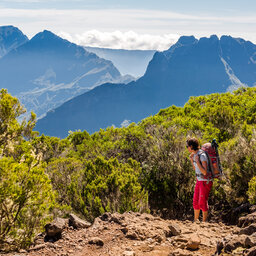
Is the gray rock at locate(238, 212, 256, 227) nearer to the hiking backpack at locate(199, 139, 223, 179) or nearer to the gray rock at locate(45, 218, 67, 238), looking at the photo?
the hiking backpack at locate(199, 139, 223, 179)

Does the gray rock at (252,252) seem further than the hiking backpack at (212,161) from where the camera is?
No

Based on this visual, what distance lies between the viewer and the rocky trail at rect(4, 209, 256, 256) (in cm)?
530

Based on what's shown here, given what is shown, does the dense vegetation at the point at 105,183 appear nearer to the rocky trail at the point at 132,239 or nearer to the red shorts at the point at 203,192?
the rocky trail at the point at 132,239

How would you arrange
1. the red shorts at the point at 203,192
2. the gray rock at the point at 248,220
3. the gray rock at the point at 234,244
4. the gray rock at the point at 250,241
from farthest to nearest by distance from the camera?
the red shorts at the point at 203,192 < the gray rock at the point at 248,220 < the gray rock at the point at 234,244 < the gray rock at the point at 250,241

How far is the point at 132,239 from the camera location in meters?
5.96

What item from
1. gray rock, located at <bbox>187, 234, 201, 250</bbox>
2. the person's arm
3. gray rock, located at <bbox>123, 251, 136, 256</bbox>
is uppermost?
the person's arm

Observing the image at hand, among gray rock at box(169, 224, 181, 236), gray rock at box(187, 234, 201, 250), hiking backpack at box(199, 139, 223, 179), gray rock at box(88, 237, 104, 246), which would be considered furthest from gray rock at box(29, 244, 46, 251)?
hiking backpack at box(199, 139, 223, 179)

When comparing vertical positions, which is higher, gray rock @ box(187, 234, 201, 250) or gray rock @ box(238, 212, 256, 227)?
gray rock @ box(238, 212, 256, 227)

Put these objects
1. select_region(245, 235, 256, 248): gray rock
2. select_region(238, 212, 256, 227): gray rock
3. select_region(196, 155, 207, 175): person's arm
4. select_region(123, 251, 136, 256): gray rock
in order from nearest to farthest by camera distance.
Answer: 1. select_region(245, 235, 256, 248): gray rock
2. select_region(123, 251, 136, 256): gray rock
3. select_region(238, 212, 256, 227): gray rock
4. select_region(196, 155, 207, 175): person's arm

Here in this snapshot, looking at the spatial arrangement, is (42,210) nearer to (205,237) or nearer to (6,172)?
(6,172)

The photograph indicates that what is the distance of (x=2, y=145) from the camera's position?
34.1ft

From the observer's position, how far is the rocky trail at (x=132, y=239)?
5.30m

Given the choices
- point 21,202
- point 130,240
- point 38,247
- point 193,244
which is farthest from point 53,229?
point 193,244

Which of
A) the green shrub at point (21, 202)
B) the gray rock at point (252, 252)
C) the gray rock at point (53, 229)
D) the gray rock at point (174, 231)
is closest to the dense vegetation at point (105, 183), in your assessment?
the green shrub at point (21, 202)
